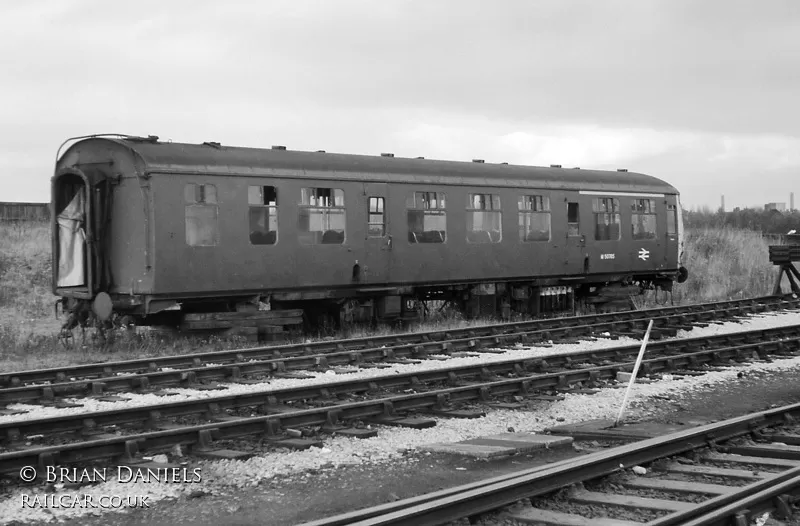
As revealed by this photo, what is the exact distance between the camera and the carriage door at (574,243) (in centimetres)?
2222

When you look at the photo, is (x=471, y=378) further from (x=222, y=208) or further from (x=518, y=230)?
(x=518, y=230)

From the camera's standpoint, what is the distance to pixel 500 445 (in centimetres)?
819

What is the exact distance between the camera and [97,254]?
16312mm

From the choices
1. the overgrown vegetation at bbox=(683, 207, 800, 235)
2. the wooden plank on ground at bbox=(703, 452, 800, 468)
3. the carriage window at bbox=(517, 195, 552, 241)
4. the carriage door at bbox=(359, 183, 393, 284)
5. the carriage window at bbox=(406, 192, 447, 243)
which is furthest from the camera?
the overgrown vegetation at bbox=(683, 207, 800, 235)

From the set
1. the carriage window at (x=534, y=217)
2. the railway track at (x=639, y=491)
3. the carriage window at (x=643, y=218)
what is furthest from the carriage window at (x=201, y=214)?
the carriage window at (x=643, y=218)

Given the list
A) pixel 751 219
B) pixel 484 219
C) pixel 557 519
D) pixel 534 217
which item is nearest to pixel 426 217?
pixel 484 219

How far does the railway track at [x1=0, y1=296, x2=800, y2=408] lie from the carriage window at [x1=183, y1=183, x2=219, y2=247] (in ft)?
9.36

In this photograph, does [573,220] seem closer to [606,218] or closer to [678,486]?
[606,218]

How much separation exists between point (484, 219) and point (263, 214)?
17.9ft

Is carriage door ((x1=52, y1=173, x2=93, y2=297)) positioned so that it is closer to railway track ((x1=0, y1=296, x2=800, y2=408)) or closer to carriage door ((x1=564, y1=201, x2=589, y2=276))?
railway track ((x1=0, y1=296, x2=800, y2=408))

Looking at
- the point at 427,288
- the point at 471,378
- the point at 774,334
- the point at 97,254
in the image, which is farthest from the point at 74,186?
the point at 774,334

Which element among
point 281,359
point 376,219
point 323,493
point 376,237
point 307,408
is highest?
point 376,219

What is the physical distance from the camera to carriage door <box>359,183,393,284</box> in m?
18.3

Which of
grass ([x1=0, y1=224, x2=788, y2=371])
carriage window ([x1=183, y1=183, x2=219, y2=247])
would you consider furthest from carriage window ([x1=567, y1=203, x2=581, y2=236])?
carriage window ([x1=183, y1=183, x2=219, y2=247])
